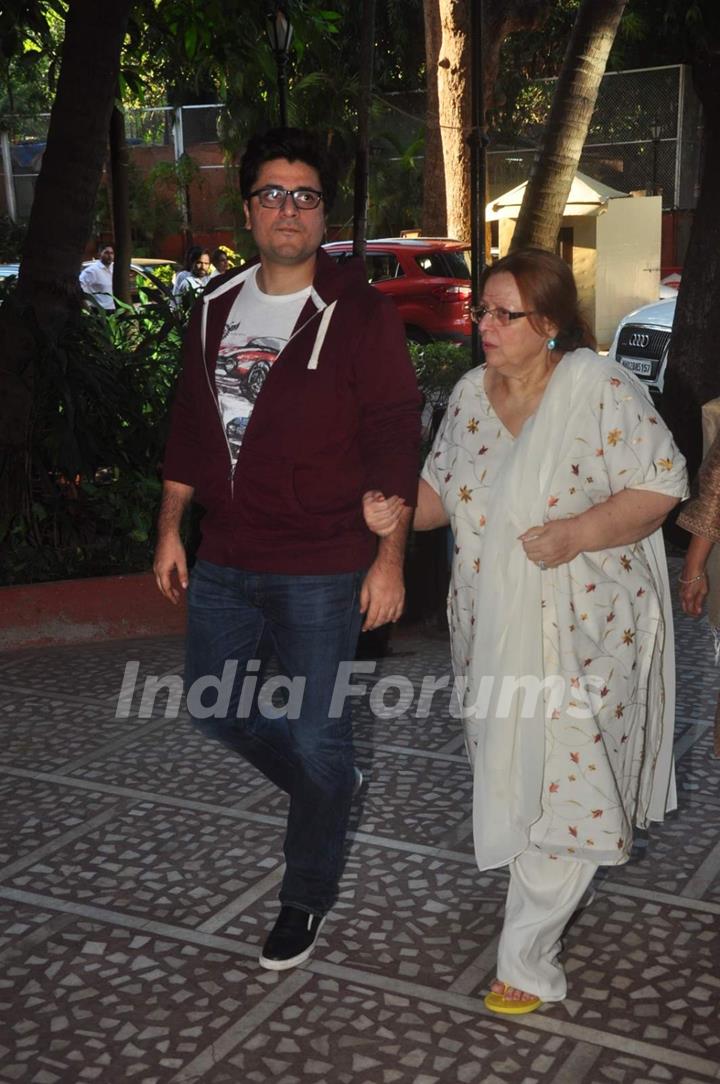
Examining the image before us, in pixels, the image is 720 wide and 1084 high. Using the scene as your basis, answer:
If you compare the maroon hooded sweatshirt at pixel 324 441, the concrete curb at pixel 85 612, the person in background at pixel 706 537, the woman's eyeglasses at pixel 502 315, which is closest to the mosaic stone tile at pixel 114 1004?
the maroon hooded sweatshirt at pixel 324 441

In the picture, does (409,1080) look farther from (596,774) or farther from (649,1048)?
(596,774)

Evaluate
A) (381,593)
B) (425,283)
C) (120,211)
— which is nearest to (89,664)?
(381,593)

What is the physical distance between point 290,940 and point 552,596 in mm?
1114

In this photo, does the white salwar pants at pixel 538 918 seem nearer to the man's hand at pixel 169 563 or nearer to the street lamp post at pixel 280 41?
the man's hand at pixel 169 563

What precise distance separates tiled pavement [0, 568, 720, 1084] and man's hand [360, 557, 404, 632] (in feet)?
3.05

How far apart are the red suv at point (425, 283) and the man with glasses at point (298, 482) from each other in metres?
15.7

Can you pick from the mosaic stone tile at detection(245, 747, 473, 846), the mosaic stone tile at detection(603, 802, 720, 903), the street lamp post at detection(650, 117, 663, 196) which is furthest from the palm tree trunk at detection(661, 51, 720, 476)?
the street lamp post at detection(650, 117, 663, 196)

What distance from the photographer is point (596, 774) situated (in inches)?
135

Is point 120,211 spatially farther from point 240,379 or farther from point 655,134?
point 655,134

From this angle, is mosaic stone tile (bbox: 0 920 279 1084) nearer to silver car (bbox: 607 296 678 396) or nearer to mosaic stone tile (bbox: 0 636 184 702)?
mosaic stone tile (bbox: 0 636 184 702)

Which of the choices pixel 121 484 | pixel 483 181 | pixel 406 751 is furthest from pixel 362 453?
pixel 483 181

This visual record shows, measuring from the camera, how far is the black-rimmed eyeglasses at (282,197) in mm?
3498

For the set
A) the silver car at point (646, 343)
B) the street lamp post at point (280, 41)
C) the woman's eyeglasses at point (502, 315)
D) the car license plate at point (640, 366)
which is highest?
the street lamp post at point (280, 41)

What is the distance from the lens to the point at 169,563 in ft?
12.3
